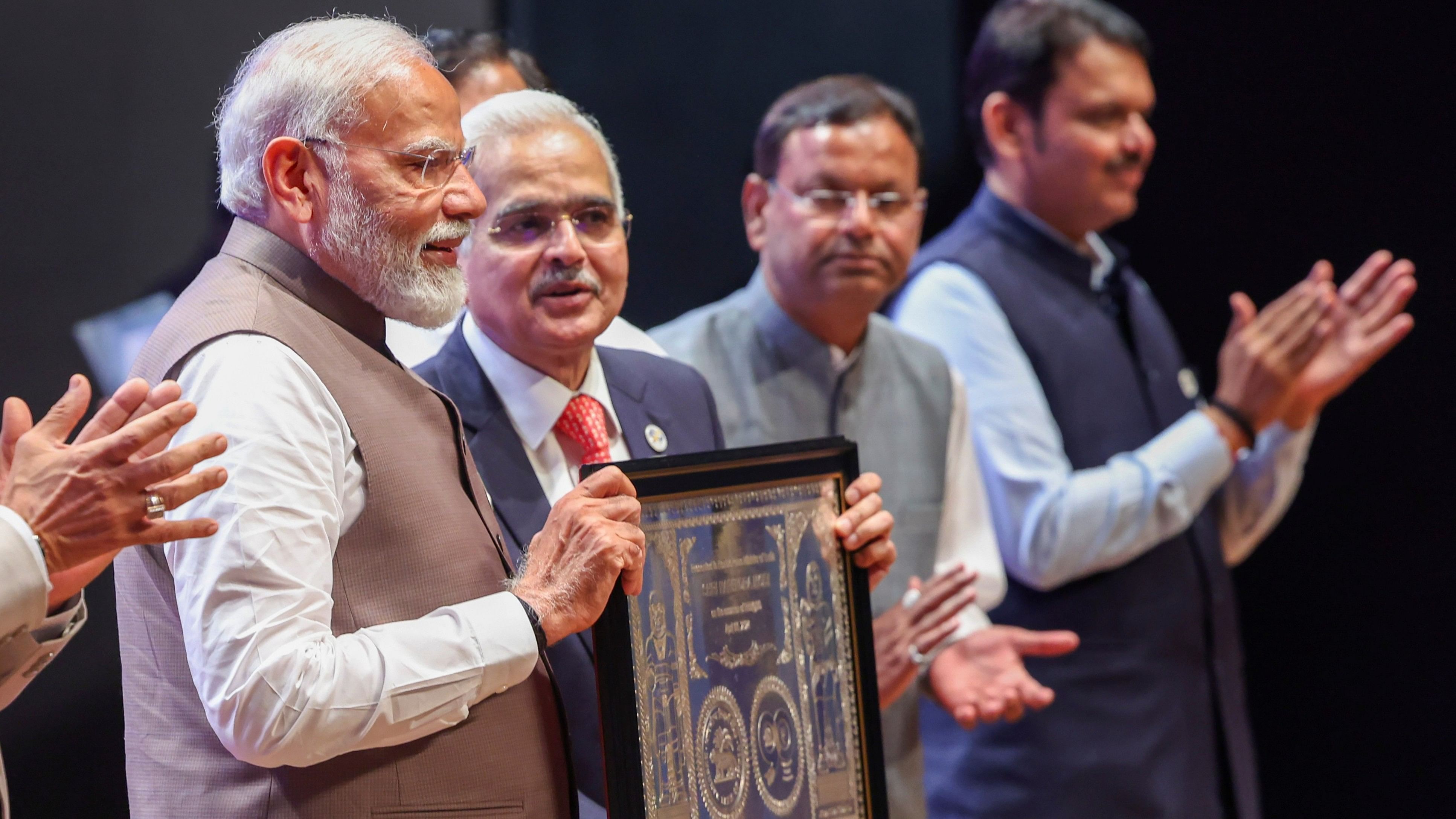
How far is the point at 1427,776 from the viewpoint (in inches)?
152

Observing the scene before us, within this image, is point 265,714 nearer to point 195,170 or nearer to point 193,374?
point 193,374

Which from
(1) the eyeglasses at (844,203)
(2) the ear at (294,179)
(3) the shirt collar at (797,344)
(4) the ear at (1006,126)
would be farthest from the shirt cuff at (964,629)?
(2) the ear at (294,179)

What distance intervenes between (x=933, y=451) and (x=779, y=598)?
2.86 ft

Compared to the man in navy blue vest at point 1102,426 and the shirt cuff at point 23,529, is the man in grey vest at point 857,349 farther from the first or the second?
the shirt cuff at point 23,529

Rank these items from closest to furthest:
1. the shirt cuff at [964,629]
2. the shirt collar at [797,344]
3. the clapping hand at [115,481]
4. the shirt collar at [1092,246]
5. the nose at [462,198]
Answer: the clapping hand at [115,481], the nose at [462,198], the shirt cuff at [964,629], the shirt collar at [797,344], the shirt collar at [1092,246]

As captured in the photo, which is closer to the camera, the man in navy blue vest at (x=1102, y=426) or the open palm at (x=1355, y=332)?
the man in navy blue vest at (x=1102, y=426)

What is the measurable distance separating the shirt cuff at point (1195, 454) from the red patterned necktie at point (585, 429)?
1421mm

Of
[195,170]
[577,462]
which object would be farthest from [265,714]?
[195,170]

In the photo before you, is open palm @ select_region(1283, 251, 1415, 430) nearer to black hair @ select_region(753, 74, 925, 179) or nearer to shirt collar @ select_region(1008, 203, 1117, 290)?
shirt collar @ select_region(1008, 203, 1117, 290)

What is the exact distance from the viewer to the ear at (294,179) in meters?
1.67

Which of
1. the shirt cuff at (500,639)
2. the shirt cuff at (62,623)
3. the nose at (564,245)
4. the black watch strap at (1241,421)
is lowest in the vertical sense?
the shirt cuff at (500,639)

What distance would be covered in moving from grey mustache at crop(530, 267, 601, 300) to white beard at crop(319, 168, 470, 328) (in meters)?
0.26

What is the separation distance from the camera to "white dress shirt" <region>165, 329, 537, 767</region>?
1.44 metres

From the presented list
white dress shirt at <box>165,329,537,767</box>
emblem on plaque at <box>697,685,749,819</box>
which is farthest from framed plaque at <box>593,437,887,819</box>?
white dress shirt at <box>165,329,537,767</box>
